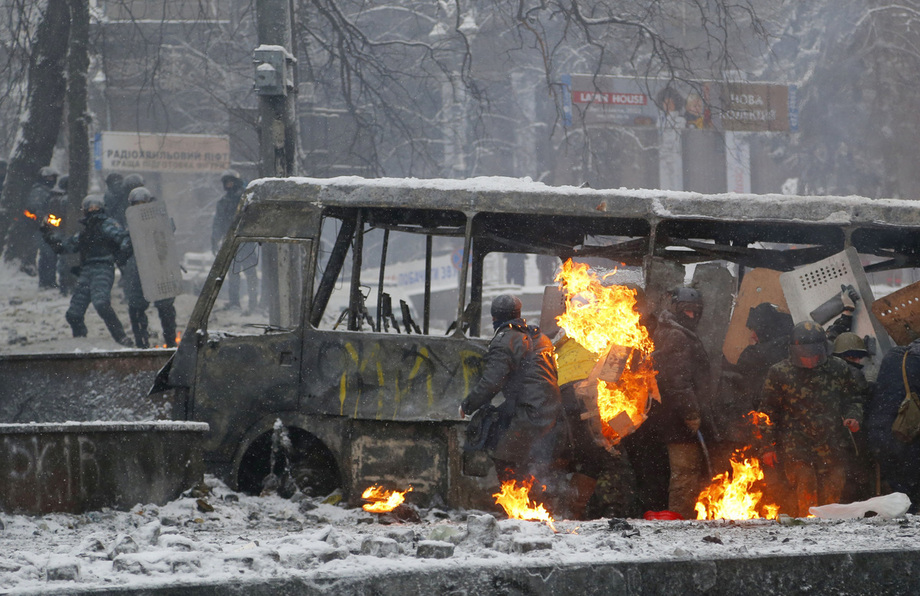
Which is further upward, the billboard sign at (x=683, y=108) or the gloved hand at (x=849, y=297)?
the billboard sign at (x=683, y=108)

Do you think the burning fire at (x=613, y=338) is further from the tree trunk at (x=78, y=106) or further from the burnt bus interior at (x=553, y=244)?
the tree trunk at (x=78, y=106)

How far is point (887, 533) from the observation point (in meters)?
4.44

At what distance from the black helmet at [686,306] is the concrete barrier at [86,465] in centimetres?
333

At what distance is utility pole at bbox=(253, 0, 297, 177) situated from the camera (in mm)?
10055

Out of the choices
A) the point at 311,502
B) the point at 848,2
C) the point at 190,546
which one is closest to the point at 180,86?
the point at 848,2

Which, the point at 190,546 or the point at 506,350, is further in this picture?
the point at 506,350

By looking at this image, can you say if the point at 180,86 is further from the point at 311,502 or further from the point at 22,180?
the point at 311,502

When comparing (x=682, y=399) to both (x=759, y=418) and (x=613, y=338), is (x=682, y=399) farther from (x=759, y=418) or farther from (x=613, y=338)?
(x=613, y=338)

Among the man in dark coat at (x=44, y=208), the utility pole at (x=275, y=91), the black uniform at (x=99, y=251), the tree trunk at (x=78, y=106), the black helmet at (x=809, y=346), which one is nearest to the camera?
the black helmet at (x=809, y=346)

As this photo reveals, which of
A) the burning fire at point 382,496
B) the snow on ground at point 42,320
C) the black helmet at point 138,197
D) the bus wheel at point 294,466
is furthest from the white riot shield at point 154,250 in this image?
the burning fire at point 382,496

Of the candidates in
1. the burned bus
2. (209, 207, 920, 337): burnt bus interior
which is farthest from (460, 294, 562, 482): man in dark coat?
(209, 207, 920, 337): burnt bus interior

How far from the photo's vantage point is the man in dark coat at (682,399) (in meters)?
6.41

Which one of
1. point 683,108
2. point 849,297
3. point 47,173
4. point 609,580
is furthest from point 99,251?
point 683,108

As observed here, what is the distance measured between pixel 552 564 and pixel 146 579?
5.18ft
